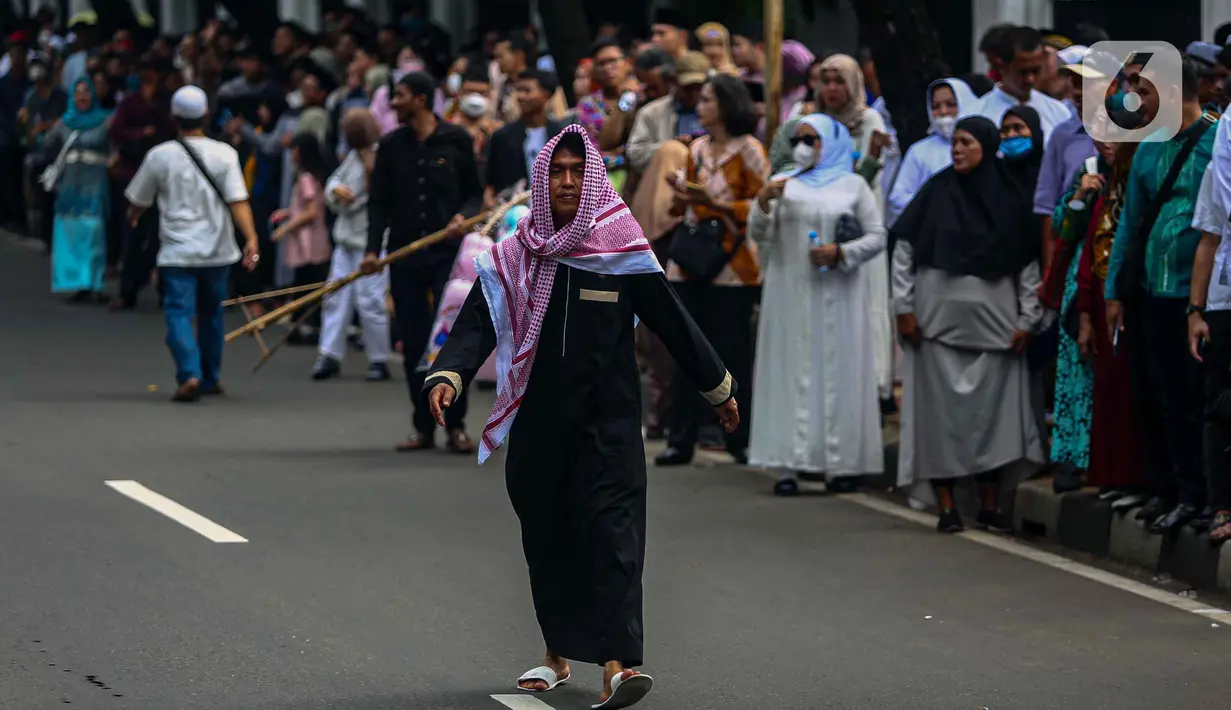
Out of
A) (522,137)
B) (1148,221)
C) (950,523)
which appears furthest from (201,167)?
(1148,221)

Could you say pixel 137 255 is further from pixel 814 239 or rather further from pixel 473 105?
pixel 814 239

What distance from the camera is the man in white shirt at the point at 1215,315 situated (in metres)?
8.77

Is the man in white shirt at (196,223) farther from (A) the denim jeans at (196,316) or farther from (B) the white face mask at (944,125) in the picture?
(B) the white face mask at (944,125)

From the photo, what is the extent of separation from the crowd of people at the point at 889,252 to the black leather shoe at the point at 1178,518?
10 mm

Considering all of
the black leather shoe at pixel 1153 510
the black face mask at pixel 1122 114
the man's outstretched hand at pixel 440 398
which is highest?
the black face mask at pixel 1122 114

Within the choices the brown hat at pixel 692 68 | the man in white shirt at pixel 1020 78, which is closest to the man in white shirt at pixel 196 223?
the brown hat at pixel 692 68

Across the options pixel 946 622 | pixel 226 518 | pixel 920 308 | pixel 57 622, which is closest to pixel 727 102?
pixel 920 308

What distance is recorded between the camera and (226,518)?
10453 mm

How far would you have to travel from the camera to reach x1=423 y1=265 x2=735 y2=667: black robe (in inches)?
282

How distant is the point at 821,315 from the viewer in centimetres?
1150

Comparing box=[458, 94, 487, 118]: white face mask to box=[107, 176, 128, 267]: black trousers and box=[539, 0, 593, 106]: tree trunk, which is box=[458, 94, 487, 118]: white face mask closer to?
box=[539, 0, 593, 106]: tree trunk

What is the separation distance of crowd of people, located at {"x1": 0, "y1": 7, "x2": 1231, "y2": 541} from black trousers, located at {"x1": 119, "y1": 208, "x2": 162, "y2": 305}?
267 cm

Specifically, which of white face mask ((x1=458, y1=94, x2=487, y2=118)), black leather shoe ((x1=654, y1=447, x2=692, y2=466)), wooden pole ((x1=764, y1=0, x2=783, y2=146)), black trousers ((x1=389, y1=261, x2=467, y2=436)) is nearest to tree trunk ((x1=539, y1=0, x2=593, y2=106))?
white face mask ((x1=458, y1=94, x2=487, y2=118))

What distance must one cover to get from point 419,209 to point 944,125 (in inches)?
116
